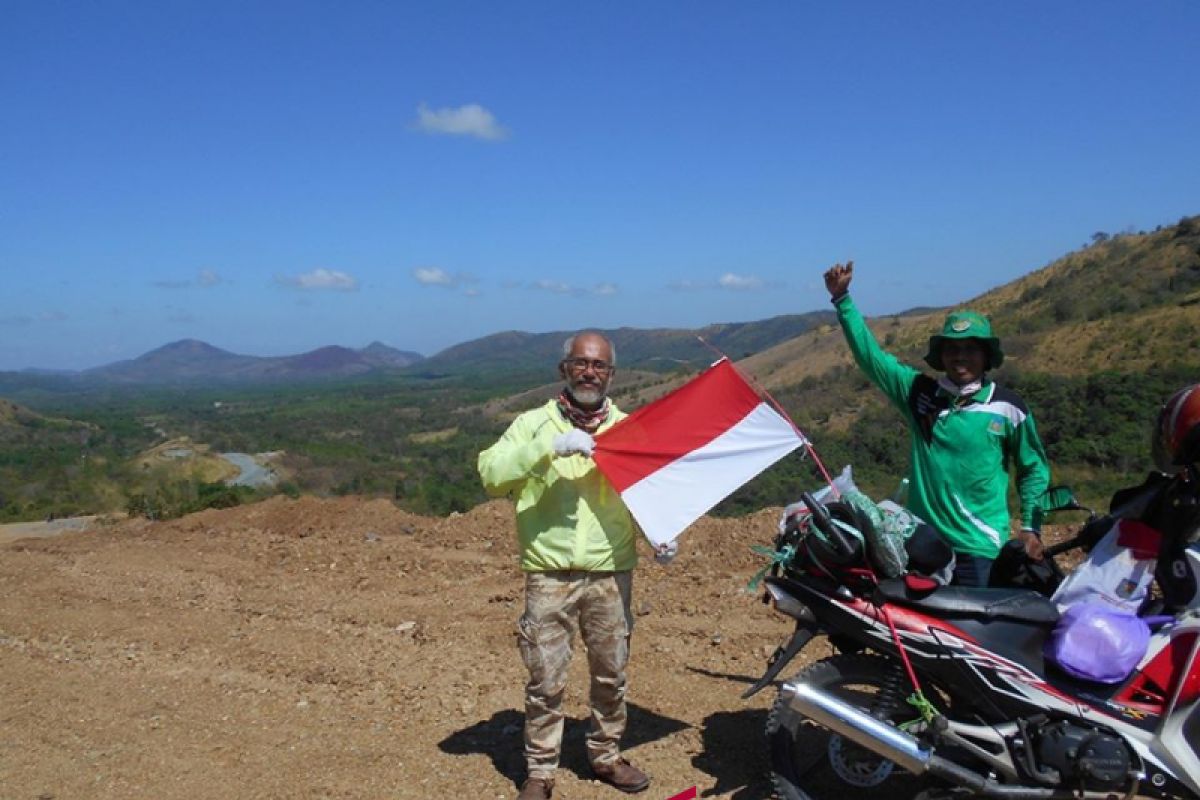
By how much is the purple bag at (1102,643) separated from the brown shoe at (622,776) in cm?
178

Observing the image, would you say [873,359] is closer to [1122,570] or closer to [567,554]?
[1122,570]

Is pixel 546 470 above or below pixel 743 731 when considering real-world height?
above

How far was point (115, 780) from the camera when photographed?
4082 mm

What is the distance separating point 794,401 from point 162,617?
35.4 metres

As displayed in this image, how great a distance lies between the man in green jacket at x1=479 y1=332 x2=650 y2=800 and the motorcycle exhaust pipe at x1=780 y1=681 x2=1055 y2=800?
84cm

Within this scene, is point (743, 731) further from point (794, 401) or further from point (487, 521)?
point (794, 401)

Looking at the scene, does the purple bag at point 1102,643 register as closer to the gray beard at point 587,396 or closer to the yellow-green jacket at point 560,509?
the yellow-green jacket at point 560,509

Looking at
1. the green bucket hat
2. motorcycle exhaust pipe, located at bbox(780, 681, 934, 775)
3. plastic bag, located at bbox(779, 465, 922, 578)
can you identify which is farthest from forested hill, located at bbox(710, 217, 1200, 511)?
motorcycle exhaust pipe, located at bbox(780, 681, 934, 775)

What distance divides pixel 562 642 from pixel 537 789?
0.64 metres

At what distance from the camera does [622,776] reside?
386 centimetres

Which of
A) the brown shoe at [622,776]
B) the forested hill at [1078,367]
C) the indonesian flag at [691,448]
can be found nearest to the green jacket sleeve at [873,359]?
the indonesian flag at [691,448]

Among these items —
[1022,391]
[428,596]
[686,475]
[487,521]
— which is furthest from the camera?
[1022,391]

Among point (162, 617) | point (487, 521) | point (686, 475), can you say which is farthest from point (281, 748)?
point (487, 521)

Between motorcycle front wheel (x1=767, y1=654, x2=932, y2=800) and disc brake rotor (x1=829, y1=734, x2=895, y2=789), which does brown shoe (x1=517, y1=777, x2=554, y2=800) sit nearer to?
motorcycle front wheel (x1=767, y1=654, x2=932, y2=800)
